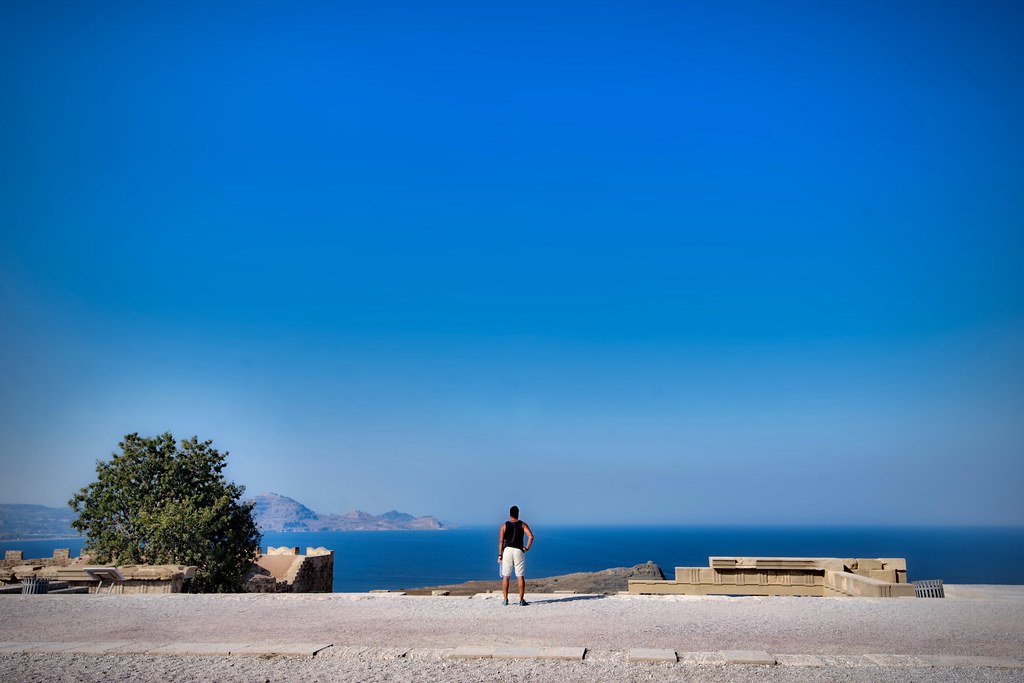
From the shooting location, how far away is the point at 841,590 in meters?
16.3

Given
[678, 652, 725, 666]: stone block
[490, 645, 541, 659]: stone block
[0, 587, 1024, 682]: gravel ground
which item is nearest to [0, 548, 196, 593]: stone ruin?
[0, 587, 1024, 682]: gravel ground

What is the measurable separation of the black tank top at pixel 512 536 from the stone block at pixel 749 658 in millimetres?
5365

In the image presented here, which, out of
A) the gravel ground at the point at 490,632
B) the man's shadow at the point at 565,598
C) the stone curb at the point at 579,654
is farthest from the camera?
the man's shadow at the point at 565,598

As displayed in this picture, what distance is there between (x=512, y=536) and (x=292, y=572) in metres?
19.9

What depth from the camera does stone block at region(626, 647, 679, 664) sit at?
7559 millimetres

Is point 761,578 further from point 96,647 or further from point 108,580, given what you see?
point 96,647

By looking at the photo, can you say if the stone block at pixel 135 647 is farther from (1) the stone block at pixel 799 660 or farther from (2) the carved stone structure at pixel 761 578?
(2) the carved stone structure at pixel 761 578

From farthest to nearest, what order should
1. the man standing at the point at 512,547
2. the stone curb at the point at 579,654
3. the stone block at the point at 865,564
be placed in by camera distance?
the stone block at the point at 865,564 → the man standing at the point at 512,547 → the stone curb at the point at 579,654

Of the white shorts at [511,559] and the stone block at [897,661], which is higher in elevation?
the white shorts at [511,559]

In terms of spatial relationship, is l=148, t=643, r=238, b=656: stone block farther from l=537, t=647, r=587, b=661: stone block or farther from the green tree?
the green tree

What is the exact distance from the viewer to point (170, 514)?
2191 cm

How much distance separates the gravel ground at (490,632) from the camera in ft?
23.5

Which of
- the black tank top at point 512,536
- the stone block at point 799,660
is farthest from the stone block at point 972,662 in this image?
the black tank top at point 512,536

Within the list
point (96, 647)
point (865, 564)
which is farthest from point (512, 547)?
point (865, 564)
